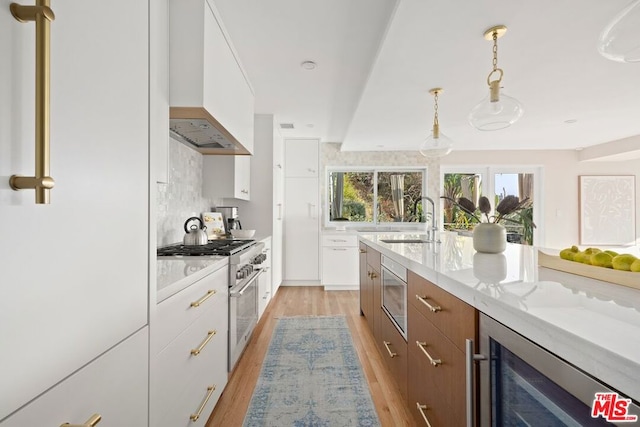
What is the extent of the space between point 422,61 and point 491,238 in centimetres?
144

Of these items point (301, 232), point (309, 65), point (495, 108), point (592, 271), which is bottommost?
point (301, 232)

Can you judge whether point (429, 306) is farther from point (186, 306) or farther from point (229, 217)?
point (229, 217)

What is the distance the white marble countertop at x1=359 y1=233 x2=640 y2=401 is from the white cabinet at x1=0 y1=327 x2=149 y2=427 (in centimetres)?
95

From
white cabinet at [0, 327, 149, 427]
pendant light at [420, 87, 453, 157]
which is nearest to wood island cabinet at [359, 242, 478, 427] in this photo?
white cabinet at [0, 327, 149, 427]

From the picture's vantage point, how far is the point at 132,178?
84cm

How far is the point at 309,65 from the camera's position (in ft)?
8.70

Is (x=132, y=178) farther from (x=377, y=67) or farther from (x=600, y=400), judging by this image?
(x=377, y=67)

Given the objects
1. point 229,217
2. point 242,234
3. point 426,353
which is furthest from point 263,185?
point 426,353

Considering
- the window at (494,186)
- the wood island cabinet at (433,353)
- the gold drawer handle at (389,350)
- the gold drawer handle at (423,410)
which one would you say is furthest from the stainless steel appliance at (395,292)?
the window at (494,186)

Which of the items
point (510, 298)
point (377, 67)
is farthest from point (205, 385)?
point (377, 67)

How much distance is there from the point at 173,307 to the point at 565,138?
19.2ft

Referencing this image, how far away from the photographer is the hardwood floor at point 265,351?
1.73 m

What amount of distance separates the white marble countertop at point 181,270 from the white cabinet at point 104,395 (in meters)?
0.21

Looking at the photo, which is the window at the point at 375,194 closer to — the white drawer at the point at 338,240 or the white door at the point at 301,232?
the white door at the point at 301,232
